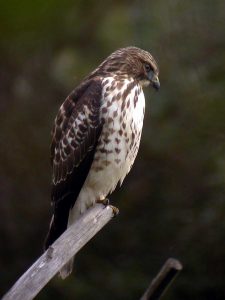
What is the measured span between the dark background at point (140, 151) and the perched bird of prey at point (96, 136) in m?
1.26

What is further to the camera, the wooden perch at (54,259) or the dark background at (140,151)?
the dark background at (140,151)

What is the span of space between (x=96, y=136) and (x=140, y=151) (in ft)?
8.14

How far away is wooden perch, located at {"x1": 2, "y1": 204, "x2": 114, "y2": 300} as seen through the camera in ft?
12.3

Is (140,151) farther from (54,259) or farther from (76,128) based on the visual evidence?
(54,259)

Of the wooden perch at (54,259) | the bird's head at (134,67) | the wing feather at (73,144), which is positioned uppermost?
the bird's head at (134,67)

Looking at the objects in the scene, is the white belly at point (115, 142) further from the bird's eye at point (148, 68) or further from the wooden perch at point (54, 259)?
the wooden perch at point (54, 259)

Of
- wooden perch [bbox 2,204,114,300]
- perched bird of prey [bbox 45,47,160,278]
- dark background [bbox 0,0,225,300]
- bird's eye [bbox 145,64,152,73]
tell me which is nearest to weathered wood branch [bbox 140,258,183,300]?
wooden perch [bbox 2,204,114,300]

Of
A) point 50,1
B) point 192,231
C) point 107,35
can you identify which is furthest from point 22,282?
point 107,35

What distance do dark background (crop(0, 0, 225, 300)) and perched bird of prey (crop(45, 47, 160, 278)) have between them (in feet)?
4.15

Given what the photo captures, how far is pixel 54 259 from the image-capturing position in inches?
158

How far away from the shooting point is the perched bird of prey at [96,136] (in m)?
5.64

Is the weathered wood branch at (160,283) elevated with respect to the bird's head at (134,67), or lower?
lower

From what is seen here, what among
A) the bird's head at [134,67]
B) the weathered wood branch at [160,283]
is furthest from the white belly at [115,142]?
the weathered wood branch at [160,283]

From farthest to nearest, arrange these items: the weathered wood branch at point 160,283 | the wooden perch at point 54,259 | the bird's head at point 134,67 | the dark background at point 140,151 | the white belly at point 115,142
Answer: the dark background at point 140,151 < the bird's head at point 134,67 < the white belly at point 115,142 < the weathered wood branch at point 160,283 < the wooden perch at point 54,259
